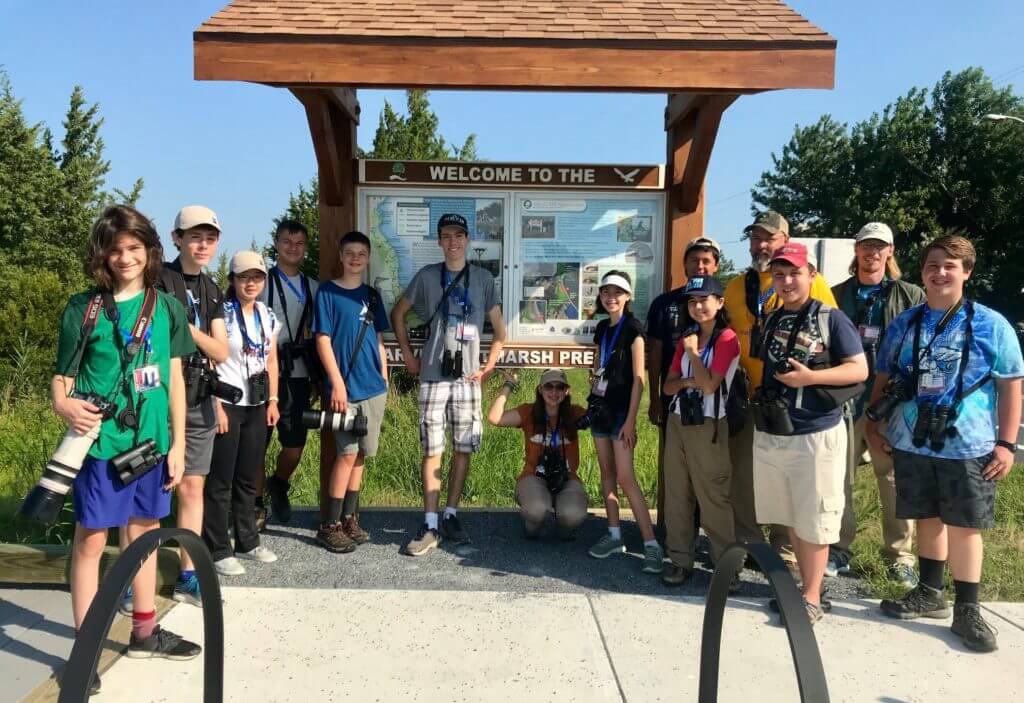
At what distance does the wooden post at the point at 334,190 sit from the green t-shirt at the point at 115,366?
160 centimetres

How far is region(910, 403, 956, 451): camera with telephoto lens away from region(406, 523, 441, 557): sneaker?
277 cm

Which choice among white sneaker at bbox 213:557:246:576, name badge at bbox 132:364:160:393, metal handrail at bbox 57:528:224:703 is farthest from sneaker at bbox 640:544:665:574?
name badge at bbox 132:364:160:393

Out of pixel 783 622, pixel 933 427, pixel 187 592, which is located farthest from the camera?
pixel 187 592

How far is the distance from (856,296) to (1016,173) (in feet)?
108

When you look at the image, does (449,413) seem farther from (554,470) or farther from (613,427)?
(613,427)

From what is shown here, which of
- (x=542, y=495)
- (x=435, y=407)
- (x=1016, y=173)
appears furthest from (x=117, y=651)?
(x=1016, y=173)

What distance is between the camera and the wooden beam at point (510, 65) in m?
3.96

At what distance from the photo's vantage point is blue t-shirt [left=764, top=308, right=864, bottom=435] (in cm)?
345

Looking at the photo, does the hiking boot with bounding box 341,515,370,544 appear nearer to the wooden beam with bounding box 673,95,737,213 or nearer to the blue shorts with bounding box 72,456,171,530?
the blue shorts with bounding box 72,456,171,530

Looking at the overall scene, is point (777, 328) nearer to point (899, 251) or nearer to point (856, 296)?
point (856, 296)

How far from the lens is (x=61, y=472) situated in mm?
2725

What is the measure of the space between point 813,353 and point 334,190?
308 centimetres

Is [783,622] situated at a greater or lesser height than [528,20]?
lesser

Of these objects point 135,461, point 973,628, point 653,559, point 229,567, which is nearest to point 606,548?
point 653,559
